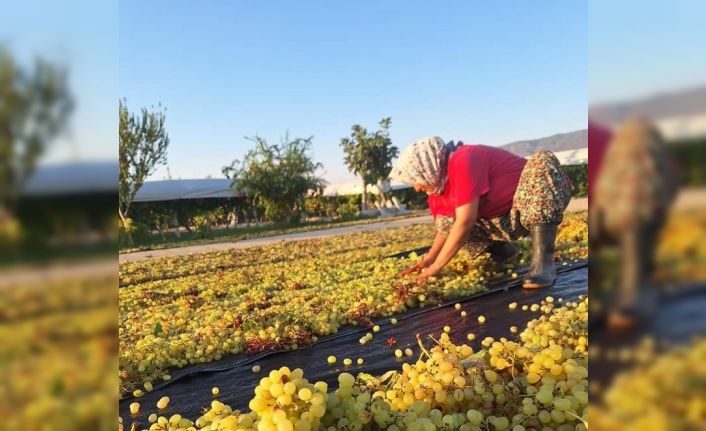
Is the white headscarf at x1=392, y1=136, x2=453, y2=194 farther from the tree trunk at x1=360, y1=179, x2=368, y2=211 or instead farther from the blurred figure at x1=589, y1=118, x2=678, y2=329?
the tree trunk at x1=360, y1=179, x2=368, y2=211

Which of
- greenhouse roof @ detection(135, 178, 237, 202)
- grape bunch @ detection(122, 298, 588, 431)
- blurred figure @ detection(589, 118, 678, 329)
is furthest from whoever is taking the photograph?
greenhouse roof @ detection(135, 178, 237, 202)

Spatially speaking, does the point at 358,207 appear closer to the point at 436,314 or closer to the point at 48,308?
the point at 436,314

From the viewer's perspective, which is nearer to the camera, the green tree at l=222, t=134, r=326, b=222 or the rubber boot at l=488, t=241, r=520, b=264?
the rubber boot at l=488, t=241, r=520, b=264

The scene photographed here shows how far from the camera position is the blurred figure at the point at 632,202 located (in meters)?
0.34

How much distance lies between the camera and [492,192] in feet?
13.9

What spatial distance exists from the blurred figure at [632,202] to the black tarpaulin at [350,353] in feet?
7.20

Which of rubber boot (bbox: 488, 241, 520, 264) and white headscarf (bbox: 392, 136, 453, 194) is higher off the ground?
white headscarf (bbox: 392, 136, 453, 194)

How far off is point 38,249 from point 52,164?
0.25ft

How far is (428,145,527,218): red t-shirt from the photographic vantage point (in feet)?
12.8

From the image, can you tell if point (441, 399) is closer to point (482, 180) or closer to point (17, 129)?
point (17, 129)

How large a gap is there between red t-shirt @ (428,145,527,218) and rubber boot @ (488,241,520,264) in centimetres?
72

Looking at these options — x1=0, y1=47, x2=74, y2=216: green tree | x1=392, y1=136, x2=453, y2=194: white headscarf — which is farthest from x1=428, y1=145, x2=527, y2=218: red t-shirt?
x1=0, y1=47, x2=74, y2=216: green tree

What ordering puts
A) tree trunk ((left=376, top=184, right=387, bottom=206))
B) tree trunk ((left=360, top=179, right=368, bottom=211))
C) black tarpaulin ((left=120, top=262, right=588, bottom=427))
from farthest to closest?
1. tree trunk ((left=376, top=184, right=387, bottom=206))
2. tree trunk ((left=360, top=179, right=368, bottom=211))
3. black tarpaulin ((left=120, top=262, right=588, bottom=427))

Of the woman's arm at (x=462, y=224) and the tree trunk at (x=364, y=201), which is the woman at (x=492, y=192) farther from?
the tree trunk at (x=364, y=201)
